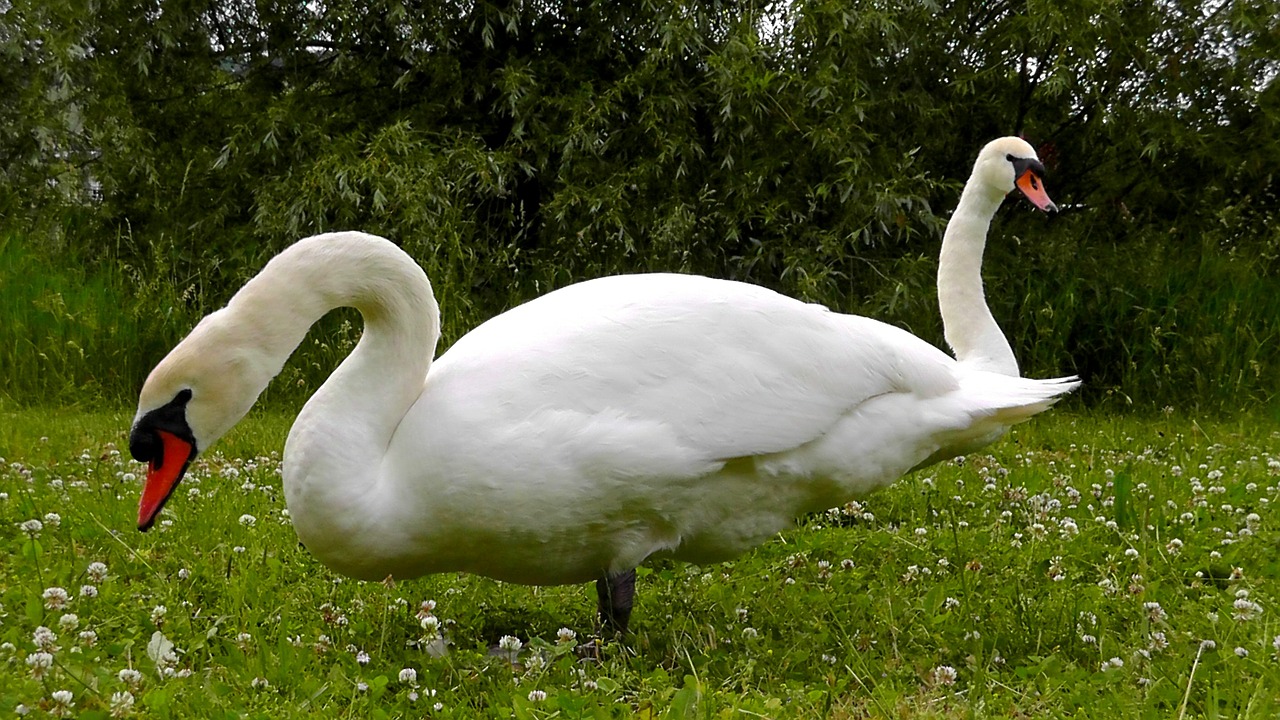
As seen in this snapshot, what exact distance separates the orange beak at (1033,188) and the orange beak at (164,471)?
390cm

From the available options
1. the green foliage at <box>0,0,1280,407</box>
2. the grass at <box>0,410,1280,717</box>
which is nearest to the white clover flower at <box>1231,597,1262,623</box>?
the grass at <box>0,410,1280,717</box>

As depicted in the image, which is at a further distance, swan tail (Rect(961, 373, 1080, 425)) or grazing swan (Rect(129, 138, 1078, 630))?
swan tail (Rect(961, 373, 1080, 425))

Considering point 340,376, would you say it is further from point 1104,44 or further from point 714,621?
point 1104,44

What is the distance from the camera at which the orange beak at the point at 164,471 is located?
2668 millimetres

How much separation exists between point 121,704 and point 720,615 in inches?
68.0

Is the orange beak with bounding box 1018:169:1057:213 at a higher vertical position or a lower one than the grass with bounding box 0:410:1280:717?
higher

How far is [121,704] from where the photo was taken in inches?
83.2

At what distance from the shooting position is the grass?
8.02 feet

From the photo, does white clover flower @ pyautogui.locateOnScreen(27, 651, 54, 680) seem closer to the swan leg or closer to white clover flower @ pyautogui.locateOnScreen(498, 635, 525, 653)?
white clover flower @ pyautogui.locateOnScreen(498, 635, 525, 653)

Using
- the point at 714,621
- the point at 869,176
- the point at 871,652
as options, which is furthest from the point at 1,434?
the point at 869,176

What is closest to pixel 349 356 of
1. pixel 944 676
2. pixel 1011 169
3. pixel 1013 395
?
pixel 944 676

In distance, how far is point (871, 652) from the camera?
116 inches

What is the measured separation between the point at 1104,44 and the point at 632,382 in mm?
7164

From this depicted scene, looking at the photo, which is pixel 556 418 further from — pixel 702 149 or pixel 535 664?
pixel 702 149
